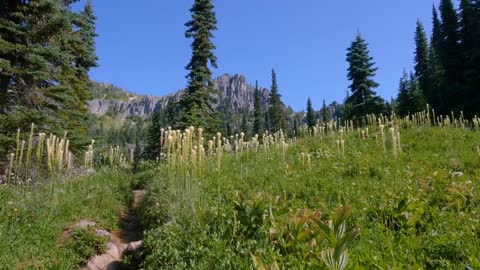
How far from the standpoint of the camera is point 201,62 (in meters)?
26.2

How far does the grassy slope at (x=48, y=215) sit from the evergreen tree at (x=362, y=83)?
28617mm

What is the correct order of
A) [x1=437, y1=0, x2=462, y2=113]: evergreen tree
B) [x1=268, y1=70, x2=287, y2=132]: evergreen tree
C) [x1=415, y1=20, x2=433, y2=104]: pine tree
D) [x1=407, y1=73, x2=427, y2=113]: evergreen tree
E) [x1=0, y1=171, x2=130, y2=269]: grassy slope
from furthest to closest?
[x1=268, y1=70, x2=287, y2=132]: evergreen tree < [x1=415, y1=20, x2=433, y2=104]: pine tree < [x1=407, y1=73, x2=427, y2=113]: evergreen tree < [x1=437, y1=0, x2=462, y2=113]: evergreen tree < [x1=0, y1=171, x2=130, y2=269]: grassy slope

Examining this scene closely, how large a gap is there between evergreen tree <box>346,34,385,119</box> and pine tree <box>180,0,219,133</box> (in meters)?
14.7

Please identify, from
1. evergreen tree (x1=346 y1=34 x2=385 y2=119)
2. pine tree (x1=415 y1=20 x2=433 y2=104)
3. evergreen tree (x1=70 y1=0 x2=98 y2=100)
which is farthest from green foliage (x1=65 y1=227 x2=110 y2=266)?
pine tree (x1=415 y1=20 x2=433 y2=104)

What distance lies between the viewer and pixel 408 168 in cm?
759

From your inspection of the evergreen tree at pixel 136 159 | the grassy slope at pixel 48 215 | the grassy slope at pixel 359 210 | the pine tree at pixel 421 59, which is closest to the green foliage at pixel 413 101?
the pine tree at pixel 421 59

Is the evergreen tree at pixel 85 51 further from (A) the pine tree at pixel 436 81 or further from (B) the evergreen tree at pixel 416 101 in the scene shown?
(A) the pine tree at pixel 436 81

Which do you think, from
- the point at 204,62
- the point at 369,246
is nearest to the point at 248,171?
the point at 369,246

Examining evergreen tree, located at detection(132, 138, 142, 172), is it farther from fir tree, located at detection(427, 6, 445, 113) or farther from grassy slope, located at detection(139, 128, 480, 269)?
fir tree, located at detection(427, 6, 445, 113)

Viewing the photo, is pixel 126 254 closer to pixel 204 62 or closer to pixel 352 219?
pixel 352 219

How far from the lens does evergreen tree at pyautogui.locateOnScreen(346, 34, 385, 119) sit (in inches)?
1344

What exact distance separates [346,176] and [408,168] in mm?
1269

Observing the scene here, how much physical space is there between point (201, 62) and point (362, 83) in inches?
641

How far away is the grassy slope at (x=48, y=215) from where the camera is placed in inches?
207
